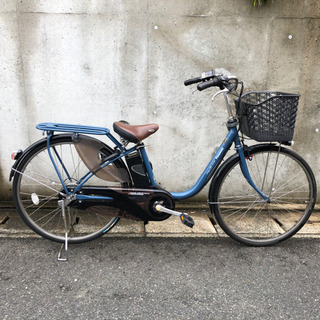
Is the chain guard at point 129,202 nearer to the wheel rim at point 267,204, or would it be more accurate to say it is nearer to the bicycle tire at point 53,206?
the bicycle tire at point 53,206

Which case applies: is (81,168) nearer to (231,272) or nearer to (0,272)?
(0,272)

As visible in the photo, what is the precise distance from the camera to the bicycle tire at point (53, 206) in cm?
309

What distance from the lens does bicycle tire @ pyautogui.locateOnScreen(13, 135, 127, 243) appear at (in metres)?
3.09

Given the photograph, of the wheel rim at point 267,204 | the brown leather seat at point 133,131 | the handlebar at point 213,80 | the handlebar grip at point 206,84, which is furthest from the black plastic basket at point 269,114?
the brown leather seat at point 133,131

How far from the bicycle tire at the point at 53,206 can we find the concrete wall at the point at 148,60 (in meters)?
0.41

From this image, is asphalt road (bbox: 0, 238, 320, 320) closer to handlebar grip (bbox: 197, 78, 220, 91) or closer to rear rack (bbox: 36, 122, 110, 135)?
rear rack (bbox: 36, 122, 110, 135)

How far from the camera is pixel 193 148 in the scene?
4.03 meters

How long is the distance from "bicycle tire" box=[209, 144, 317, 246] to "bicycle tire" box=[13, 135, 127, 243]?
4.43 feet

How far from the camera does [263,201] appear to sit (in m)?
3.33

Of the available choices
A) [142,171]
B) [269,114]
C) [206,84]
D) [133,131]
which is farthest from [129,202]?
[269,114]

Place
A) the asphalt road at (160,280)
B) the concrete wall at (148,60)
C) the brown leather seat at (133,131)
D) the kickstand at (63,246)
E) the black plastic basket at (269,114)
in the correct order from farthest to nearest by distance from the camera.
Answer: the concrete wall at (148,60) → the kickstand at (63,246) → the brown leather seat at (133,131) → the black plastic basket at (269,114) → the asphalt road at (160,280)

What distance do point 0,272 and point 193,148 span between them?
258cm

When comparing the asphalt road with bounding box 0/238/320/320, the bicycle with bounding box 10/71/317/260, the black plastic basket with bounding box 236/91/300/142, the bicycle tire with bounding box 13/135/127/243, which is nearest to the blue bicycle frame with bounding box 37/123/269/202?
the bicycle with bounding box 10/71/317/260

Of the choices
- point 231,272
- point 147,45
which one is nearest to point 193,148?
point 147,45
